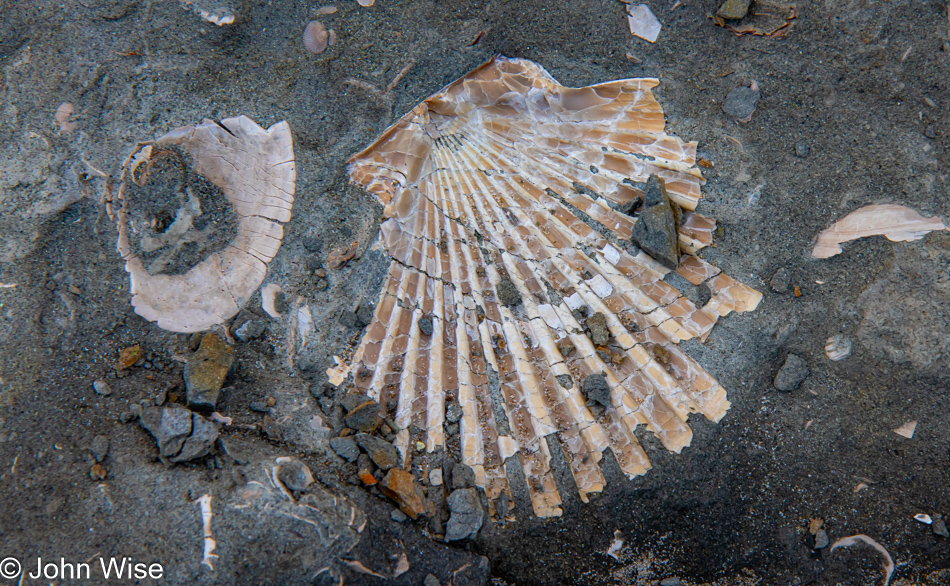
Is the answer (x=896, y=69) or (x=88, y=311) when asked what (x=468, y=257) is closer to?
(x=88, y=311)

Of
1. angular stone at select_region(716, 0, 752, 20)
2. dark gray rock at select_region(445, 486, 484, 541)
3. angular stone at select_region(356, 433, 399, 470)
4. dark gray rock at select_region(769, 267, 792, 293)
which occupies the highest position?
angular stone at select_region(716, 0, 752, 20)

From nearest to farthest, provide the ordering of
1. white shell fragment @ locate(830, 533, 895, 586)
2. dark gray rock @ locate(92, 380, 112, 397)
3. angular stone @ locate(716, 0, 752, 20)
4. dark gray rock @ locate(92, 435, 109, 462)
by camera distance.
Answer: dark gray rock @ locate(92, 435, 109, 462) → dark gray rock @ locate(92, 380, 112, 397) → white shell fragment @ locate(830, 533, 895, 586) → angular stone @ locate(716, 0, 752, 20)

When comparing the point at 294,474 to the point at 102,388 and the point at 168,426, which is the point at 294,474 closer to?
the point at 168,426

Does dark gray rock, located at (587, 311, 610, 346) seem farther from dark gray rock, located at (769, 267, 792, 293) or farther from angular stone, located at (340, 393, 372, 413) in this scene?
angular stone, located at (340, 393, 372, 413)

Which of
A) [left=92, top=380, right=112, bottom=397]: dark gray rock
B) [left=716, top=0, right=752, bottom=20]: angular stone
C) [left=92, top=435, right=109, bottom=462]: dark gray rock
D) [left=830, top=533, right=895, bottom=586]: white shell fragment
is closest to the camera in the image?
[left=92, top=435, right=109, bottom=462]: dark gray rock

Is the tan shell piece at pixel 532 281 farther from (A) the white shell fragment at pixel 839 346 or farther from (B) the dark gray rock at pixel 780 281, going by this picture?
(A) the white shell fragment at pixel 839 346

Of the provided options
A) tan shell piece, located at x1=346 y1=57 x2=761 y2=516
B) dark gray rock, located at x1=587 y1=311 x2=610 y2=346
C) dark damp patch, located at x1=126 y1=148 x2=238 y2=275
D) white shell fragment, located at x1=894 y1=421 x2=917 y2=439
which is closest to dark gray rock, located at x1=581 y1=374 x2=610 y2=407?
tan shell piece, located at x1=346 y1=57 x2=761 y2=516

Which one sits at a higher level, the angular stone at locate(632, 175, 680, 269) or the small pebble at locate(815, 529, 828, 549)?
the angular stone at locate(632, 175, 680, 269)
